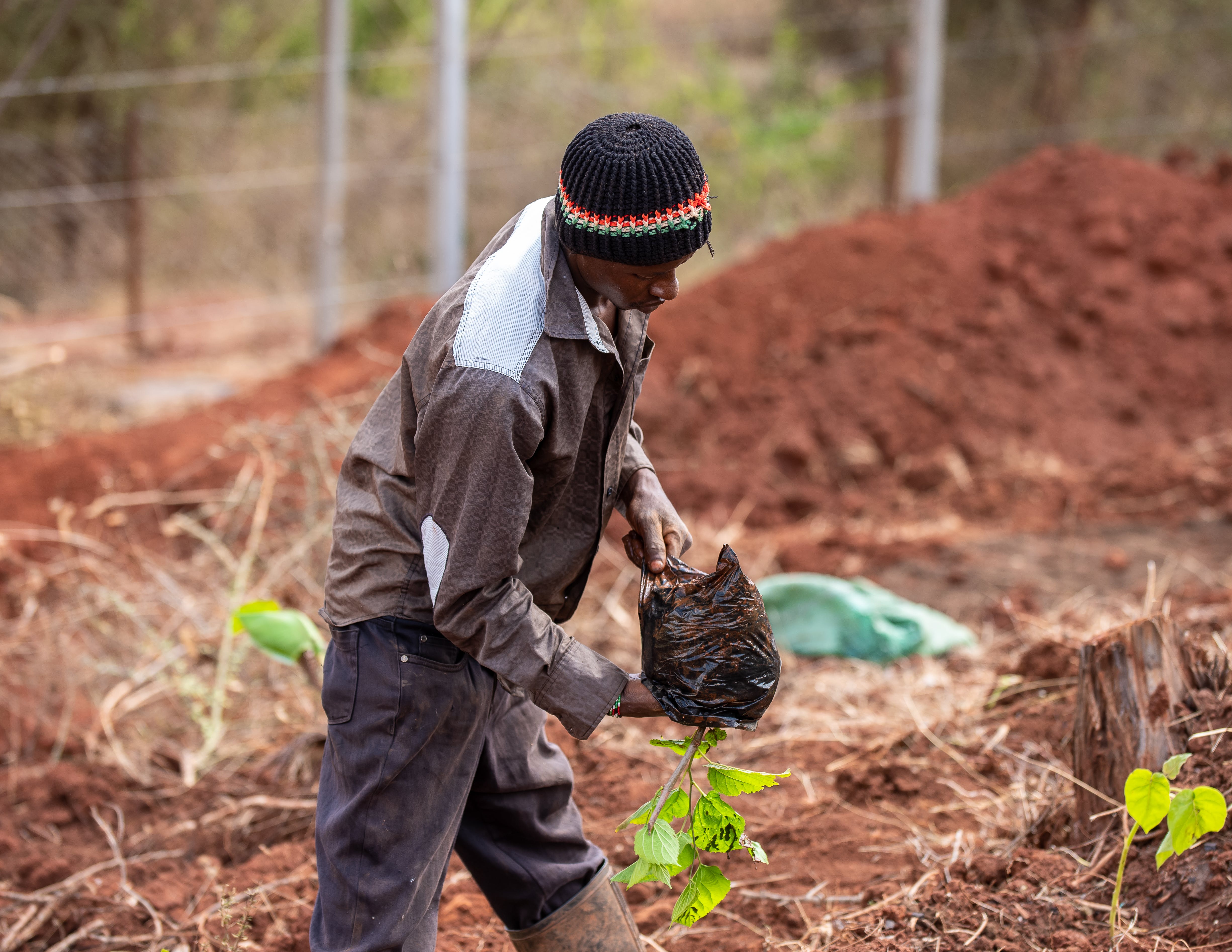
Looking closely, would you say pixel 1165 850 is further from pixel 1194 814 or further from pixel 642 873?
pixel 642 873

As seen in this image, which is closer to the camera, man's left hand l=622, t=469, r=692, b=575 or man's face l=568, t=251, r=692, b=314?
man's face l=568, t=251, r=692, b=314

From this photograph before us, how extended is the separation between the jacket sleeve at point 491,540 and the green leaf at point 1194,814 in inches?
42.2

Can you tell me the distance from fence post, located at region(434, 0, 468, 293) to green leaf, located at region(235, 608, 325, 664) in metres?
5.69

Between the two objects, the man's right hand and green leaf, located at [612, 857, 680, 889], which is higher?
the man's right hand

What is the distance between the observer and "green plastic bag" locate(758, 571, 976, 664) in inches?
186

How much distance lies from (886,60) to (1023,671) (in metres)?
8.10

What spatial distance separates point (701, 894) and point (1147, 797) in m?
0.84

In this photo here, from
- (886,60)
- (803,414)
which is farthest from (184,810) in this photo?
(886,60)

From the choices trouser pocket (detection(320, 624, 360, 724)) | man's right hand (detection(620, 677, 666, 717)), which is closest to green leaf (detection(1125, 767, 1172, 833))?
man's right hand (detection(620, 677, 666, 717))

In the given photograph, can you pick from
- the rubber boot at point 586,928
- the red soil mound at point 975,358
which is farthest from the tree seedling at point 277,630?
the red soil mound at point 975,358

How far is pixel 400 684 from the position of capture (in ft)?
7.13

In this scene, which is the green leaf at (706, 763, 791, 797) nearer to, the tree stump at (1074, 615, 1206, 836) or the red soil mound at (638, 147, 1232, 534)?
the tree stump at (1074, 615, 1206, 836)

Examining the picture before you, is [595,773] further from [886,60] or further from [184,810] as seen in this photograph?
[886,60]

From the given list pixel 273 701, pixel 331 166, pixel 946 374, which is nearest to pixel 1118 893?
pixel 273 701
